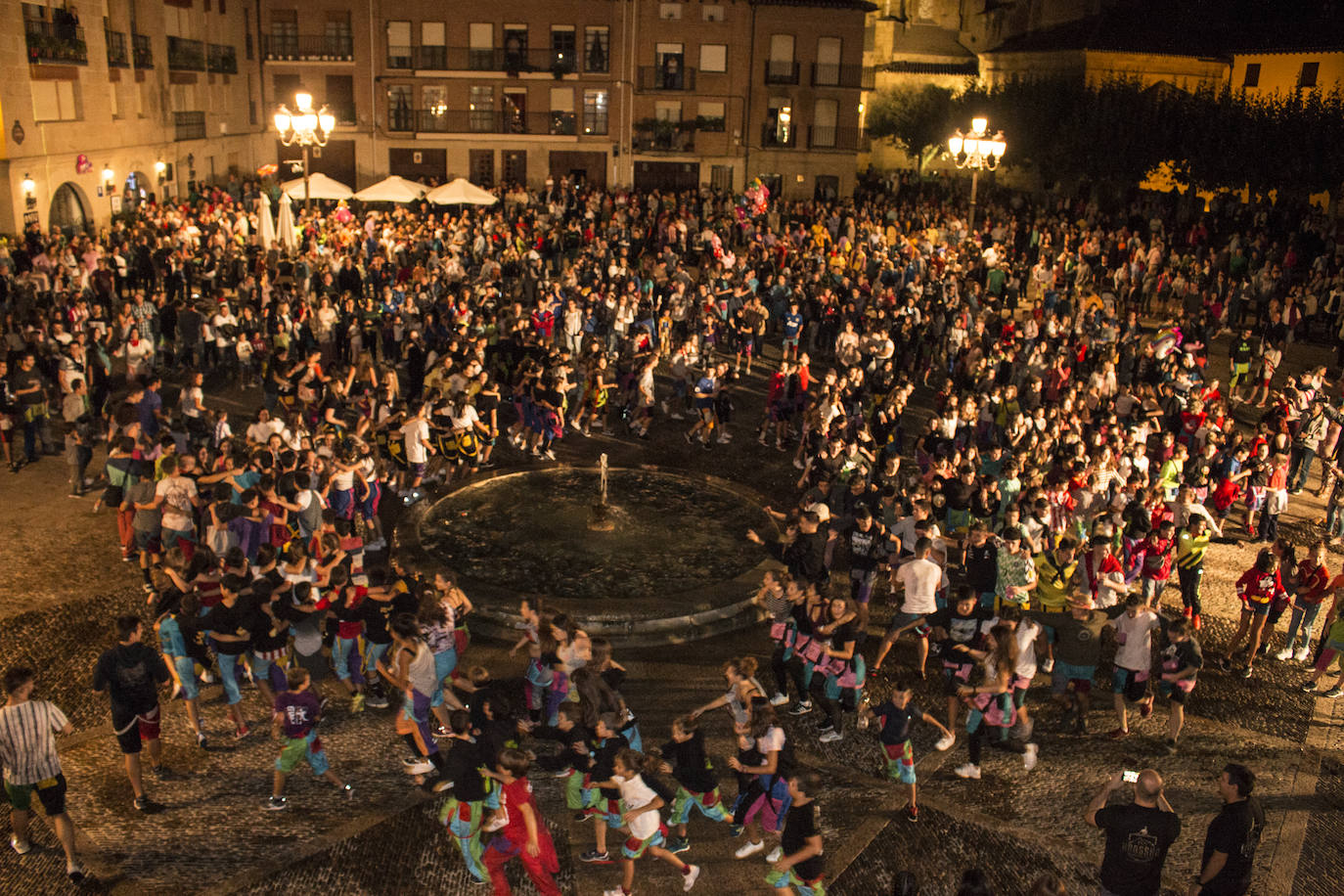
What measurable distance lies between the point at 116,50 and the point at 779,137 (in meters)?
25.1

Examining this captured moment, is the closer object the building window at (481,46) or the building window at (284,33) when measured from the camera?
the building window at (481,46)

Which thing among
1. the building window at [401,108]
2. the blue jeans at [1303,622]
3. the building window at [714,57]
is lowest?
the blue jeans at [1303,622]

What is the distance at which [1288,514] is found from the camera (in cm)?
1623

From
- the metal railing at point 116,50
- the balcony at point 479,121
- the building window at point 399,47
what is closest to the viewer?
the metal railing at point 116,50

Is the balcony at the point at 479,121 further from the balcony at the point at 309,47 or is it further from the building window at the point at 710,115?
the building window at the point at 710,115

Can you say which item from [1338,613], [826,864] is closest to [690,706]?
[826,864]

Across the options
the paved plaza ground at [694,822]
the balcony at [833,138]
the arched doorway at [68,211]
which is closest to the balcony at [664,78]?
the balcony at [833,138]

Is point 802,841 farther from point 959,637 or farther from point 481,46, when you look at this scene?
point 481,46

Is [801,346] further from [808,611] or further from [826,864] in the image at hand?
[826,864]

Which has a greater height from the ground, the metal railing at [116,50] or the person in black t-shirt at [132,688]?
the metal railing at [116,50]

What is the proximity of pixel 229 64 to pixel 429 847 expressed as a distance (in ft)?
135

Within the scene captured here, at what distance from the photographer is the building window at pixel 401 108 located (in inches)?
1772

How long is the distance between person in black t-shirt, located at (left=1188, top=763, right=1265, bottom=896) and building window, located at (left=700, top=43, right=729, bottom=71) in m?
42.4

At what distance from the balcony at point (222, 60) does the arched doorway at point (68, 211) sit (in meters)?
11.3
